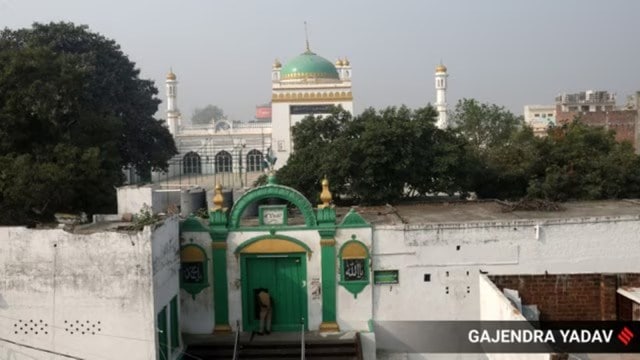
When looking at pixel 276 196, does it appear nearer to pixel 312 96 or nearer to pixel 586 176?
pixel 586 176

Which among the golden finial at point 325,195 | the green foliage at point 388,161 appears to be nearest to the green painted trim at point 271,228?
the golden finial at point 325,195

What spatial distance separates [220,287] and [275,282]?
1.07 metres

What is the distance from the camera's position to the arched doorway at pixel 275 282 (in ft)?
39.5

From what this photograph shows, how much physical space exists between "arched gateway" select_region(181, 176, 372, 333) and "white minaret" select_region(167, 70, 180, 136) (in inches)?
1382

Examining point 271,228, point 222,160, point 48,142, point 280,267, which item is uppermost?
point 48,142

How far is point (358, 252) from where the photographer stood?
1193cm

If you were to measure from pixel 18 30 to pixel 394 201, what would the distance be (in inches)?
755

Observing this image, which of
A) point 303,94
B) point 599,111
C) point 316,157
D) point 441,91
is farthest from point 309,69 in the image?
point 316,157

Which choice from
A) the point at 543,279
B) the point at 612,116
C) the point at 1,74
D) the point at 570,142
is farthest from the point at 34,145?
the point at 612,116

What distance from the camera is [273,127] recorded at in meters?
42.2

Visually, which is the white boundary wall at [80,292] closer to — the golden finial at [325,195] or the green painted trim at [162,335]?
the green painted trim at [162,335]

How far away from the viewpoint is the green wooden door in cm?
1209

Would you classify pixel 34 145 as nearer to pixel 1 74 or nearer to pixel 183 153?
pixel 1 74

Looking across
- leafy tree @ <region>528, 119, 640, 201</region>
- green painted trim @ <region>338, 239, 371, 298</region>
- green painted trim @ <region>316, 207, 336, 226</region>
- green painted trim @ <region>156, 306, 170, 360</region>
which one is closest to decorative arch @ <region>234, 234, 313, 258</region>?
green painted trim @ <region>316, 207, 336, 226</region>
